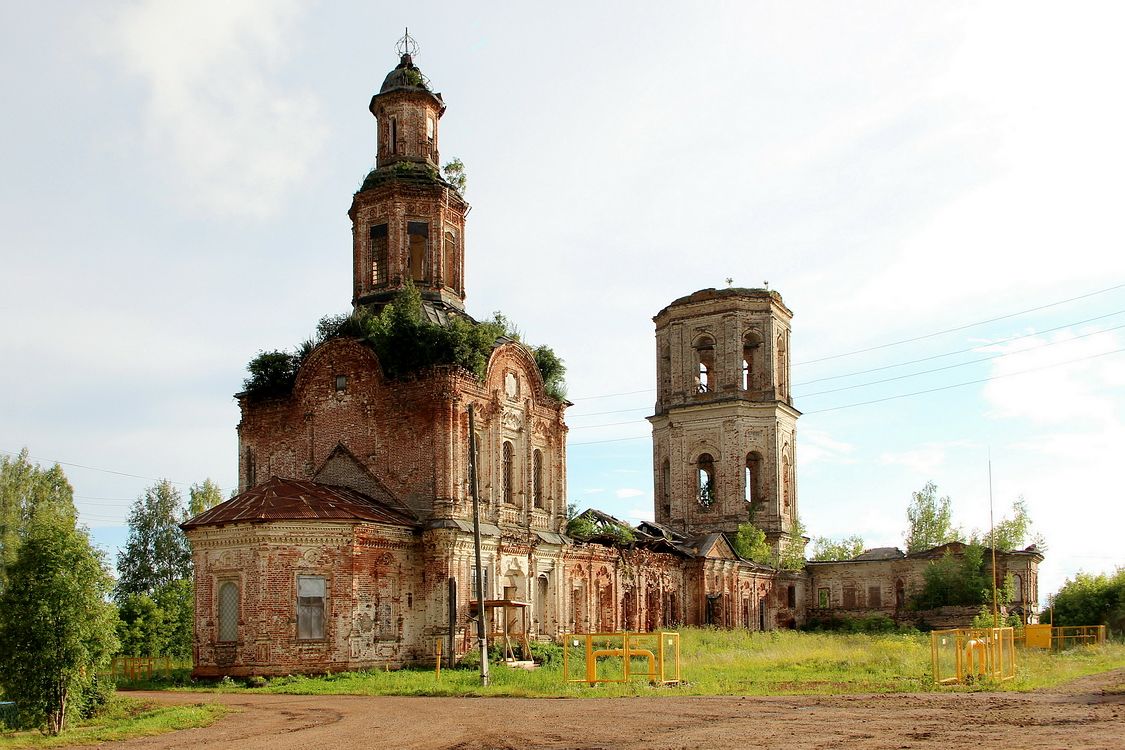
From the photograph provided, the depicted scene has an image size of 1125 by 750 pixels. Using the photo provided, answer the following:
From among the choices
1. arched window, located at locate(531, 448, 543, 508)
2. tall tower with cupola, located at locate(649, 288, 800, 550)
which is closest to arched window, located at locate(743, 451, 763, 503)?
tall tower with cupola, located at locate(649, 288, 800, 550)

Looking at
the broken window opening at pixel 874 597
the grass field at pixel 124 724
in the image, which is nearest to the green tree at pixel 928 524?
the broken window opening at pixel 874 597

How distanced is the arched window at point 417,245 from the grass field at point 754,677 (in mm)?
11820

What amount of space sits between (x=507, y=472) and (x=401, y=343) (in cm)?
508

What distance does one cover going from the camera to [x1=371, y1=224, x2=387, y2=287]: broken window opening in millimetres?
33688

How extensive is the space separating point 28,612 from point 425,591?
39.9ft

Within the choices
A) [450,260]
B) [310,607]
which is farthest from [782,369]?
[310,607]

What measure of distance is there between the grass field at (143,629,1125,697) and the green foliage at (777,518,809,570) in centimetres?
1579

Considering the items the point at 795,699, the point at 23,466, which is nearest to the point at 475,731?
the point at 795,699

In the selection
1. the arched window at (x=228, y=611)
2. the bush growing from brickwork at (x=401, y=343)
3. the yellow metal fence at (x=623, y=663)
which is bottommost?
the yellow metal fence at (x=623, y=663)

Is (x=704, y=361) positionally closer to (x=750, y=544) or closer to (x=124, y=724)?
(x=750, y=544)

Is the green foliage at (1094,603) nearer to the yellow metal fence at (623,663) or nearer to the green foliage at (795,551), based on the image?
the green foliage at (795,551)

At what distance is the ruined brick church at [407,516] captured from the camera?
87.2 ft

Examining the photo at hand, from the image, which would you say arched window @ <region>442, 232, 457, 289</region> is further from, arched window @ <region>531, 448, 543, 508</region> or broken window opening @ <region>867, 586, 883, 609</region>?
broken window opening @ <region>867, 586, 883, 609</region>

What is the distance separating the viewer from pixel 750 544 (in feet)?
158
